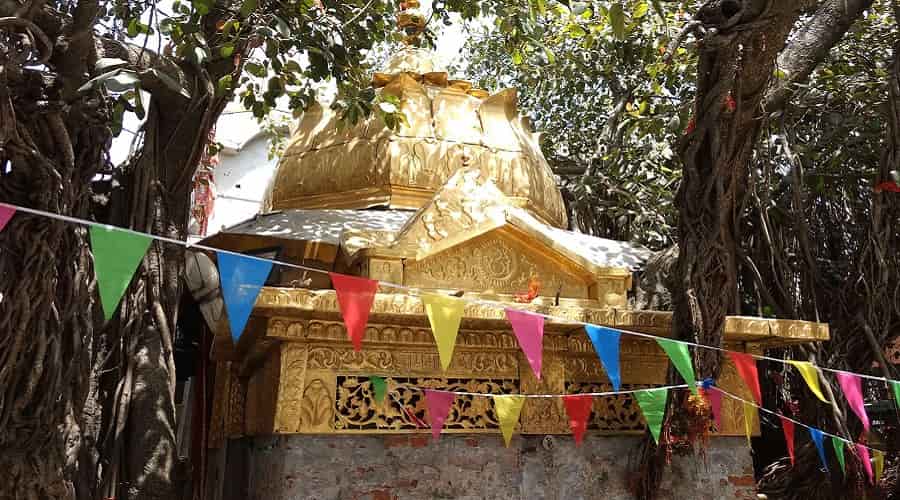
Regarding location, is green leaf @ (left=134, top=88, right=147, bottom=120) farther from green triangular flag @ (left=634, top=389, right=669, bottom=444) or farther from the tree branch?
the tree branch

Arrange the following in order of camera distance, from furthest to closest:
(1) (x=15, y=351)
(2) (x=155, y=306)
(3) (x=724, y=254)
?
(2) (x=155, y=306)
(3) (x=724, y=254)
(1) (x=15, y=351)

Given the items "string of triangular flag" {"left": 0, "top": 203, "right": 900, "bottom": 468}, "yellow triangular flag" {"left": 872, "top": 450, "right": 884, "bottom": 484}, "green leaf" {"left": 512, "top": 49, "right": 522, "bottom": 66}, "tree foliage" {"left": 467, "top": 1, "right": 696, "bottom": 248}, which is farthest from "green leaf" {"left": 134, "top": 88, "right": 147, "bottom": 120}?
"yellow triangular flag" {"left": 872, "top": 450, "right": 884, "bottom": 484}

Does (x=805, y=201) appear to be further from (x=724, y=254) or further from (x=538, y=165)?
(x=724, y=254)

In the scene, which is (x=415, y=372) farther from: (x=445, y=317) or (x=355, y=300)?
(x=355, y=300)

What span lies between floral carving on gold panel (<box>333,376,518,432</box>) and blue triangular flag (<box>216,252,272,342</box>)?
131 cm

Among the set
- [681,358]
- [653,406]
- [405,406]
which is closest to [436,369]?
[405,406]

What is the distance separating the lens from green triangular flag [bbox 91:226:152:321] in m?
3.10

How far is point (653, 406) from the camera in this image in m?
4.84

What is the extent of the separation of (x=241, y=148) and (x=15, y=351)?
15.6 meters

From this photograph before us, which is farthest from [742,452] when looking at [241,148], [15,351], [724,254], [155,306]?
[241,148]

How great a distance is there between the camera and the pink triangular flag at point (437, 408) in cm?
478

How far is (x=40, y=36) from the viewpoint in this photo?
3.74 m

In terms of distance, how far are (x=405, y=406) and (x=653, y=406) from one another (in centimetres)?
135

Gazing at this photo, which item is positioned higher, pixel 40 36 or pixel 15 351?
pixel 40 36
